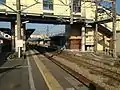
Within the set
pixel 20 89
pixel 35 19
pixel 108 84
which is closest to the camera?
pixel 20 89

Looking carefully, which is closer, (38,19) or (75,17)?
(38,19)

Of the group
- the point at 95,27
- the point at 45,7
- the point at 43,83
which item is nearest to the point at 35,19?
the point at 45,7

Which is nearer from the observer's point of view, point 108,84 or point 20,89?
point 20,89

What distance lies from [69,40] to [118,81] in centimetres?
3955

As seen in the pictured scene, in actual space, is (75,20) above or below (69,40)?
above

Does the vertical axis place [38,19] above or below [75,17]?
below

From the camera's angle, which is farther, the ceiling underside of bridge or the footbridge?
the footbridge

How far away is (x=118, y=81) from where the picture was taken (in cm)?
1267

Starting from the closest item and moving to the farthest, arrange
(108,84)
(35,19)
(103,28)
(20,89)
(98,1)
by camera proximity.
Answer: (20,89), (108,84), (98,1), (35,19), (103,28)

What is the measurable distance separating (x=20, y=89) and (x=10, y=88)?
0.57 meters

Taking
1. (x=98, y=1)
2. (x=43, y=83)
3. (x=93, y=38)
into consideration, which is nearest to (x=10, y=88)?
(x=43, y=83)

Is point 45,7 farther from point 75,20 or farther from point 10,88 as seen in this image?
point 10,88

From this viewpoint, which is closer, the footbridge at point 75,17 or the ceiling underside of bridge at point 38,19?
the ceiling underside of bridge at point 38,19

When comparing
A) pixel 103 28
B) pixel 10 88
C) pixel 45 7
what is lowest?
pixel 10 88
